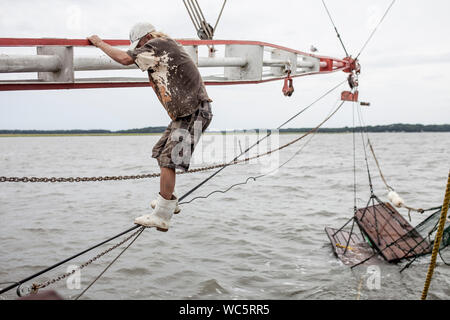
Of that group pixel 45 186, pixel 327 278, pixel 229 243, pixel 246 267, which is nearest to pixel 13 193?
pixel 45 186

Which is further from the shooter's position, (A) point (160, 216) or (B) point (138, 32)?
(A) point (160, 216)

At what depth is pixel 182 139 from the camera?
14.4ft

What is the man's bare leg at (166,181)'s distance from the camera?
431 cm

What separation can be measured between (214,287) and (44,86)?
247 inches

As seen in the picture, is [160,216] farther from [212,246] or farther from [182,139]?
[212,246]

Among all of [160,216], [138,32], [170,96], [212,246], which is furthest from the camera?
[212,246]

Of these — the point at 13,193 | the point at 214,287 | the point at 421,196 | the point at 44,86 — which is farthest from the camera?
the point at 13,193

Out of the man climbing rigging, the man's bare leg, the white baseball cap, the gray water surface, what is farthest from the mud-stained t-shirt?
the gray water surface

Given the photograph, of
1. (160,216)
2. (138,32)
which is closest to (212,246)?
A: (160,216)

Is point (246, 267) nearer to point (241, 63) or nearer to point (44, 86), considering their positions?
point (241, 63)

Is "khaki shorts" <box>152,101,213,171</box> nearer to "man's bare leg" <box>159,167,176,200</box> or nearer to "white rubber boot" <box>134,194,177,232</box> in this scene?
"man's bare leg" <box>159,167,176,200</box>

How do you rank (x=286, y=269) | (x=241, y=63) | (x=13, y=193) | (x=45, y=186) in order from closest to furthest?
(x=241, y=63) < (x=286, y=269) < (x=13, y=193) < (x=45, y=186)

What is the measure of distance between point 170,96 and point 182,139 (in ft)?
1.52
